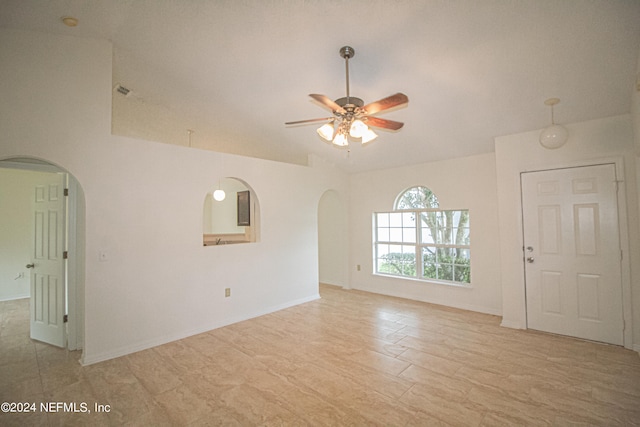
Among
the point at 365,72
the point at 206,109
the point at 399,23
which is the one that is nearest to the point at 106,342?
the point at 206,109

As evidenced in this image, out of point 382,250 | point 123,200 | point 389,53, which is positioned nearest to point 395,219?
point 382,250

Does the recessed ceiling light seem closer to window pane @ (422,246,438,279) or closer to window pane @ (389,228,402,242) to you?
window pane @ (389,228,402,242)

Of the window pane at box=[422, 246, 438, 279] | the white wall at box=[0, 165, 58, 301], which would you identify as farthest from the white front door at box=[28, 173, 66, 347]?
the window pane at box=[422, 246, 438, 279]

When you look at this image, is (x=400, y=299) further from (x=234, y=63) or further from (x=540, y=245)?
(x=234, y=63)

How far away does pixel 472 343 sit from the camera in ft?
10.9

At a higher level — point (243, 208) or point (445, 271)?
point (243, 208)

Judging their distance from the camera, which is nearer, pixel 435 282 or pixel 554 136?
pixel 554 136

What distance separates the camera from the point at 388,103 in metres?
2.22

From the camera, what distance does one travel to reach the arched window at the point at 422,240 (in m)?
4.83

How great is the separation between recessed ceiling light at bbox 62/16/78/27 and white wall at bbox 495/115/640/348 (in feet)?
16.6

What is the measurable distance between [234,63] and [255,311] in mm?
3463

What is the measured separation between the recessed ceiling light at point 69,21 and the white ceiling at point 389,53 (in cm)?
5

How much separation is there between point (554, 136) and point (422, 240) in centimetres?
252

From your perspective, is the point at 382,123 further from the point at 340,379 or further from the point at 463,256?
the point at 463,256
